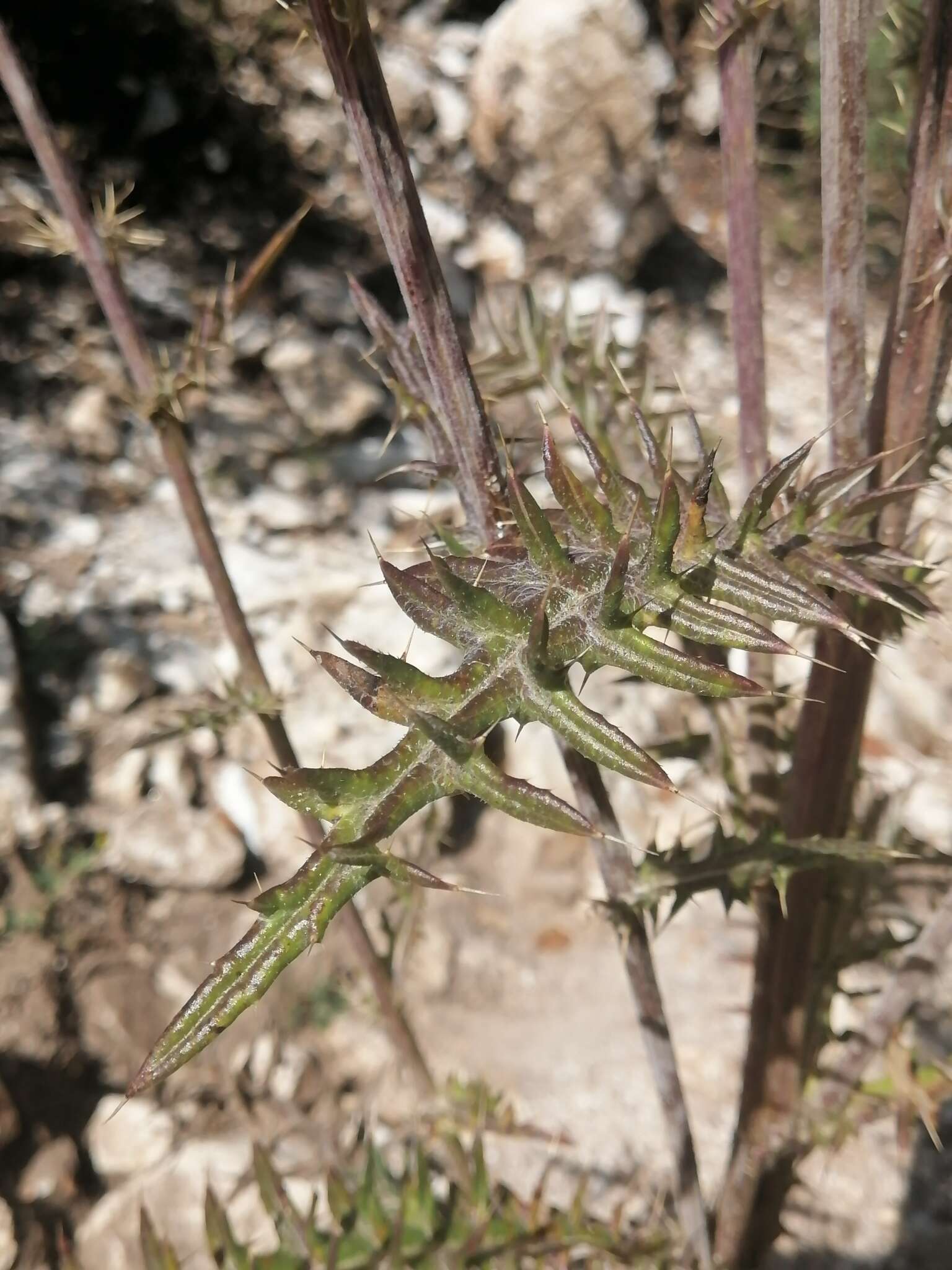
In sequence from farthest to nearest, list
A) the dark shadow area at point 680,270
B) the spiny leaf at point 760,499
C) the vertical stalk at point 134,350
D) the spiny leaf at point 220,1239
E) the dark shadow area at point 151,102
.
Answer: the dark shadow area at point 680,270 → the dark shadow area at point 151,102 → the spiny leaf at point 220,1239 → the vertical stalk at point 134,350 → the spiny leaf at point 760,499

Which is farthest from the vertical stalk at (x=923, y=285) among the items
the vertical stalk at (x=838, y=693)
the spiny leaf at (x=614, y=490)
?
the spiny leaf at (x=614, y=490)

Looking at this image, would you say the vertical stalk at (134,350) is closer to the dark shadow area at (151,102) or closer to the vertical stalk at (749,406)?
the vertical stalk at (749,406)

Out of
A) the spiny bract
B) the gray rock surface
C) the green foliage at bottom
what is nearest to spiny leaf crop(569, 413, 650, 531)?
the spiny bract

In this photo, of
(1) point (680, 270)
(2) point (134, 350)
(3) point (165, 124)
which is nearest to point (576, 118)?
(1) point (680, 270)

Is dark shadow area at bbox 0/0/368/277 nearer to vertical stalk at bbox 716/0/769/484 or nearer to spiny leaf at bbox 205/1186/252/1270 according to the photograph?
vertical stalk at bbox 716/0/769/484

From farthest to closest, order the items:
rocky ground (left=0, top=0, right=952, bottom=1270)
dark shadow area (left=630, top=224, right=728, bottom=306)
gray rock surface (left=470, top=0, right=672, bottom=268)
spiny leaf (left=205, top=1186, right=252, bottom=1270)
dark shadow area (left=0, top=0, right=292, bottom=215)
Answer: dark shadow area (left=630, top=224, right=728, bottom=306) < gray rock surface (left=470, top=0, right=672, bottom=268) < dark shadow area (left=0, top=0, right=292, bottom=215) < rocky ground (left=0, top=0, right=952, bottom=1270) < spiny leaf (left=205, top=1186, right=252, bottom=1270)

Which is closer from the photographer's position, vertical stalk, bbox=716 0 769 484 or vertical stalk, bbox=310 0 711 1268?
vertical stalk, bbox=310 0 711 1268
